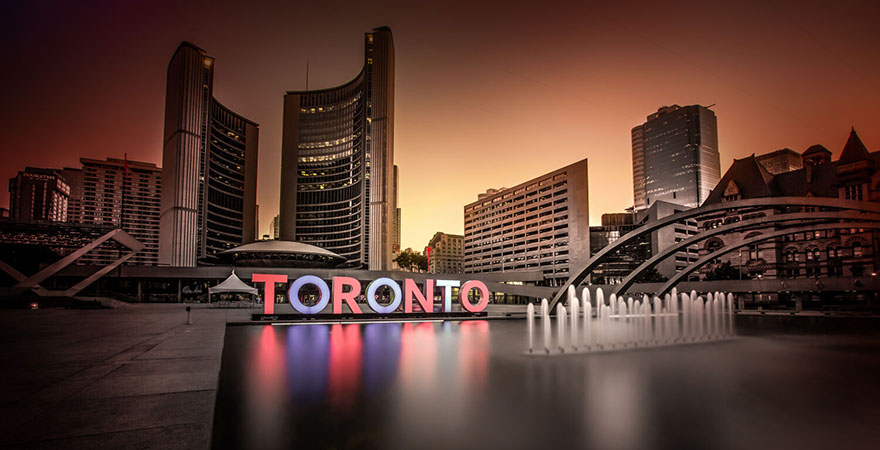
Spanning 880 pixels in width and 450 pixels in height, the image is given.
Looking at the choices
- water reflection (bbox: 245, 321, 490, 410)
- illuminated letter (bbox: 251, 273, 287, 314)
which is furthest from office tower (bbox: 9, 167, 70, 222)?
water reflection (bbox: 245, 321, 490, 410)

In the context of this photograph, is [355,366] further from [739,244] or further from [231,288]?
[739,244]

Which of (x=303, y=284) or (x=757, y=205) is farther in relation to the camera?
(x=757, y=205)

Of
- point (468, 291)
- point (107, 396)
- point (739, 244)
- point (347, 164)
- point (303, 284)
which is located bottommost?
point (468, 291)

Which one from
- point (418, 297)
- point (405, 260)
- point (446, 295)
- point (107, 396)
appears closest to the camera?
point (107, 396)

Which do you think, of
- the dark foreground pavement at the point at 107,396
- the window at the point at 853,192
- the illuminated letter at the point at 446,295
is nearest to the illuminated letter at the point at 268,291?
the illuminated letter at the point at 446,295

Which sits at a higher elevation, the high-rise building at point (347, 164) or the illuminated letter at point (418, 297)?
the high-rise building at point (347, 164)

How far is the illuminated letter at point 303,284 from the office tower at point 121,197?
589 feet

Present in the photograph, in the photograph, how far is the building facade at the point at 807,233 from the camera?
69375 mm

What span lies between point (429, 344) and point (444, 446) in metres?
12.8

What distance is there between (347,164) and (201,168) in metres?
43.5

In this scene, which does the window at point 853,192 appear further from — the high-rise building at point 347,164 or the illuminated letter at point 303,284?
the high-rise building at point 347,164

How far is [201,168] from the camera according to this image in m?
121

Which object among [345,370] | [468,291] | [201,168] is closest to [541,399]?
[345,370]

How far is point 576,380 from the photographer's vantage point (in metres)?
11.7
